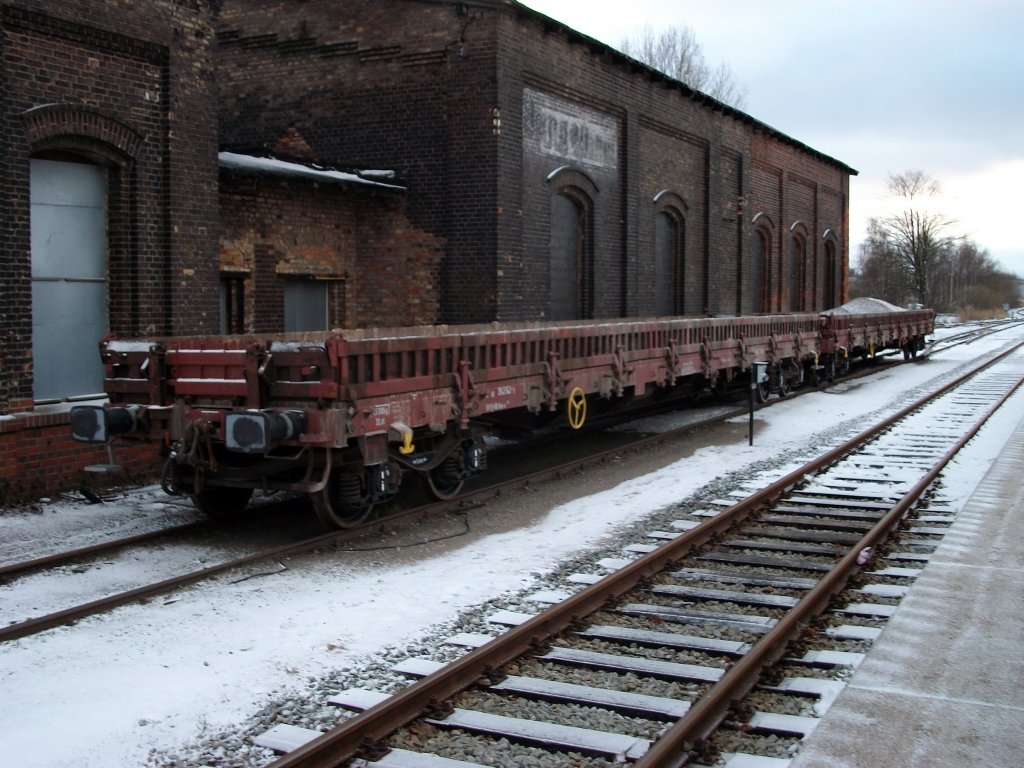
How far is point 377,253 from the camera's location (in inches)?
704

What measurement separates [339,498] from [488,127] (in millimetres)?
9964

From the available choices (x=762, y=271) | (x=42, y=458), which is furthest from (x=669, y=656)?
(x=762, y=271)

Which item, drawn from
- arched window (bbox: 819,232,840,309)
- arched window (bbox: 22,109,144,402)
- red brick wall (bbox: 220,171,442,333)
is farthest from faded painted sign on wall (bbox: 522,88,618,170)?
arched window (bbox: 819,232,840,309)

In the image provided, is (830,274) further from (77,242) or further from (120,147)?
(77,242)

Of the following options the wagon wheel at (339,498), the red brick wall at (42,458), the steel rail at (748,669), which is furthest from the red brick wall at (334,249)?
the steel rail at (748,669)

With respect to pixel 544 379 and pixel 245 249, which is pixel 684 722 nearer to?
pixel 544 379

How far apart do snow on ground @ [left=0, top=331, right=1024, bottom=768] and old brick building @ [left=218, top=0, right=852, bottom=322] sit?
8513 millimetres

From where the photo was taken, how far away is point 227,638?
19.8ft

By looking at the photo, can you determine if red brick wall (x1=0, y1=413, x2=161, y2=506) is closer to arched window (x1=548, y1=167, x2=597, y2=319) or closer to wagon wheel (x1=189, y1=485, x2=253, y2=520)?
wagon wheel (x1=189, y1=485, x2=253, y2=520)

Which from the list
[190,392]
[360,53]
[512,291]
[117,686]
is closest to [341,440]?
[190,392]

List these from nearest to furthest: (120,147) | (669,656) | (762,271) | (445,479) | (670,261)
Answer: (669,656)
(445,479)
(120,147)
(670,261)
(762,271)

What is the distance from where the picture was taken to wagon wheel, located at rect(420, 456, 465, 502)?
9875mm

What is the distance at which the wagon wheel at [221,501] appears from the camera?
916cm

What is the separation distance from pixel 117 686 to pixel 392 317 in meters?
12.9
